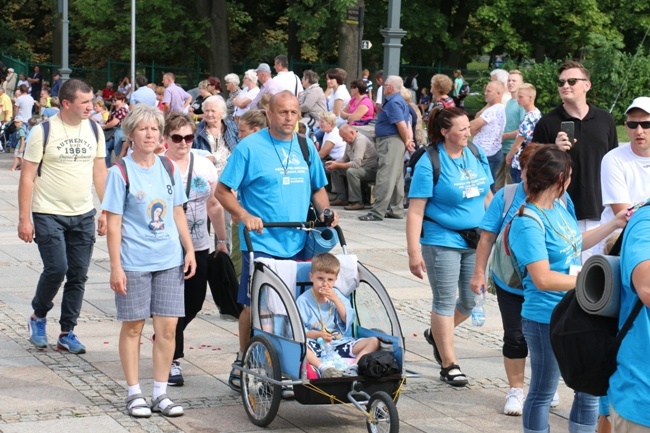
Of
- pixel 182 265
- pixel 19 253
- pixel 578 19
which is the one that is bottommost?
pixel 19 253

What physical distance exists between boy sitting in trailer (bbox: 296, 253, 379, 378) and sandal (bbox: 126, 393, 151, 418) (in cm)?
99

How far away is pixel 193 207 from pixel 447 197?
1.71 meters

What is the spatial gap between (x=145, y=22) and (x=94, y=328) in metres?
34.2


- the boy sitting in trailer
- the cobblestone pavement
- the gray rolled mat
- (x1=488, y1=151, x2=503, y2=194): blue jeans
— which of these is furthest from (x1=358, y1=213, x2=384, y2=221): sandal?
the gray rolled mat

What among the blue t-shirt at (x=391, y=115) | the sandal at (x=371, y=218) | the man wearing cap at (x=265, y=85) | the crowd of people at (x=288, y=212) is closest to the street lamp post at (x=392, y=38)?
the blue t-shirt at (x=391, y=115)

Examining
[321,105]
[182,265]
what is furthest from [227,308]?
[321,105]

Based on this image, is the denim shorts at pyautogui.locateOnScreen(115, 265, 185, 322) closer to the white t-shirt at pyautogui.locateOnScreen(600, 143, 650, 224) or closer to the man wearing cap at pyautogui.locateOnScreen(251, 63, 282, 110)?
the white t-shirt at pyautogui.locateOnScreen(600, 143, 650, 224)

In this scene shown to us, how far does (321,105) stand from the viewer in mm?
18938

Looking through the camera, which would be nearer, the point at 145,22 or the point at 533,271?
the point at 533,271

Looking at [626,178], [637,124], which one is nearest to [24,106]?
[626,178]

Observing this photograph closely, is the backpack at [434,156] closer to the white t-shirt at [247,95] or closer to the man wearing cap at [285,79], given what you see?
the man wearing cap at [285,79]

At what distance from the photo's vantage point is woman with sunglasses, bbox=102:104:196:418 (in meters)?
6.52

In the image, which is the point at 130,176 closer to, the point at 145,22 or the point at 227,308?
the point at 227,308

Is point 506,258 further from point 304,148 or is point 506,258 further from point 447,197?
point 304,148
